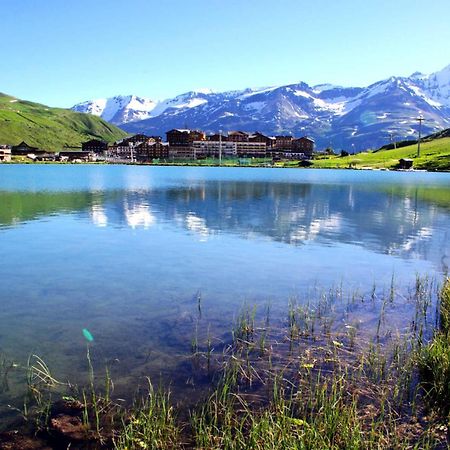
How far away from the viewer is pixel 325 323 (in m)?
20.0

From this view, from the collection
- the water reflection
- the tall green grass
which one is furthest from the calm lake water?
the tall green grass

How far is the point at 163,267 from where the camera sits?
102ft

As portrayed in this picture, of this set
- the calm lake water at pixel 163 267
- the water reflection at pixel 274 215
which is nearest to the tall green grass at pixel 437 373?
the calm lake water at pixel 163 267

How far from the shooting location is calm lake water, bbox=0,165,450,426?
1780 cm

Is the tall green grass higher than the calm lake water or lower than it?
higher

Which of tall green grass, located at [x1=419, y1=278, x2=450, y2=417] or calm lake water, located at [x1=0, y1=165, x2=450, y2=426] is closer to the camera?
tall green grass, located at [x1=419, y1=278, x2=450, y2=417]

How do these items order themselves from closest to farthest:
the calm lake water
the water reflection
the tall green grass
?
the tall green grass
the calm lake water
the water reflection

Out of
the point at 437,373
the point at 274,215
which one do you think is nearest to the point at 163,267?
the point at 437,373

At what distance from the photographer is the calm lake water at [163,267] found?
701 inches

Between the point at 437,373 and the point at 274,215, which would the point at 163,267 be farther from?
the point at 274,215

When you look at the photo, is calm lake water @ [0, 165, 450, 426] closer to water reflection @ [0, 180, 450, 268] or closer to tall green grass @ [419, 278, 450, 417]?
water reflection @ [0, 180, 450, 268]

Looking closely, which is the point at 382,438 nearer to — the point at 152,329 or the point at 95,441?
the point at 95,441

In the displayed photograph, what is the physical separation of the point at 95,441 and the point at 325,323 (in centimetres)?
1176

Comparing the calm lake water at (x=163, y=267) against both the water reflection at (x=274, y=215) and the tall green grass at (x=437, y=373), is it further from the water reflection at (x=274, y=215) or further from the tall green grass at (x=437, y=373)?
the tall green grass at (x=437, y=373)
